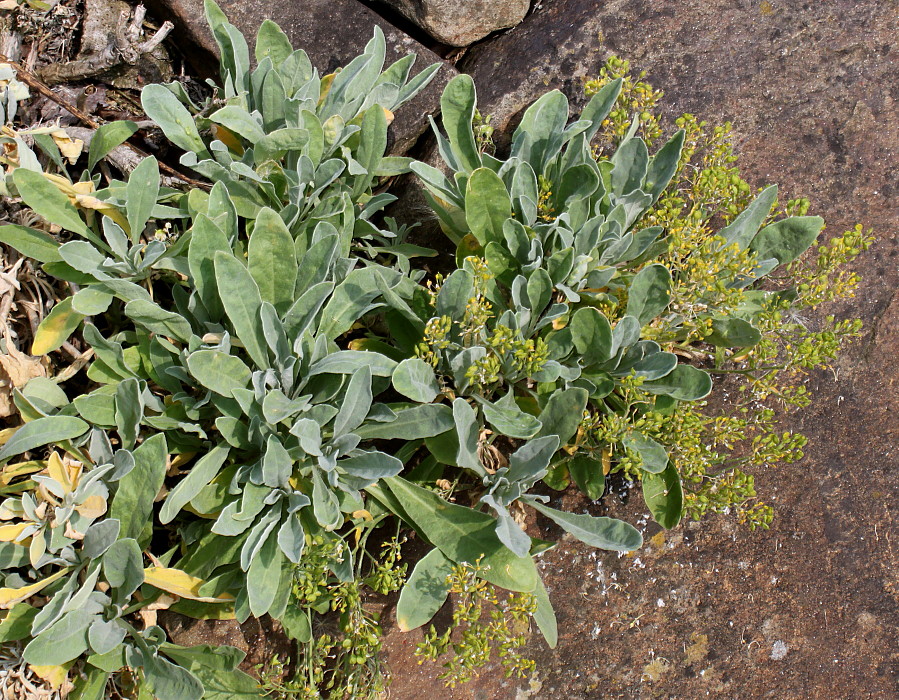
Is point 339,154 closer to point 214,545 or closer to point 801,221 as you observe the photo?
point 214,545

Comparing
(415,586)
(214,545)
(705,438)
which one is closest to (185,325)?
(214,545)

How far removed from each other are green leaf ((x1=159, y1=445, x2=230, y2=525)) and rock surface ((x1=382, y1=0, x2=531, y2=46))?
222 centimetres

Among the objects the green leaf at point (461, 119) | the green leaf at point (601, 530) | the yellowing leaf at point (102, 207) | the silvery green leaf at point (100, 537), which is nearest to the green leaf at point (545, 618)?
the green leaf at point (601, 530)

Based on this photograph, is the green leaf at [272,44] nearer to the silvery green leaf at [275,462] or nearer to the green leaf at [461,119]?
the green leaf at [461,119]

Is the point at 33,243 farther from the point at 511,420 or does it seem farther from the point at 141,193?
the point at 511,420

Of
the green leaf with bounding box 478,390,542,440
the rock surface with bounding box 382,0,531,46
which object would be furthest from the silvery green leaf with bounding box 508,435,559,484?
the rock surface with bounding box 382,0,531,46

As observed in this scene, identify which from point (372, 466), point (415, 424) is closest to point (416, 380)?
point (415, 424)

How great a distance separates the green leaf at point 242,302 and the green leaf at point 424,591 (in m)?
0.84

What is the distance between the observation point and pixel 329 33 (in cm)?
351

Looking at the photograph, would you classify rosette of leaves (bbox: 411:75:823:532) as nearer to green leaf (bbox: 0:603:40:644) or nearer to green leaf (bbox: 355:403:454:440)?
green leaf (bbox: 355:403:454:440)

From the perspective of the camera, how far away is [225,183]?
2730 millimetres

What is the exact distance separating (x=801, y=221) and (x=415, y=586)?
6.06ft

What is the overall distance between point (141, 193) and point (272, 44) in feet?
2.94

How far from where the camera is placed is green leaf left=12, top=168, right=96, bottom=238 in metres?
2.50
